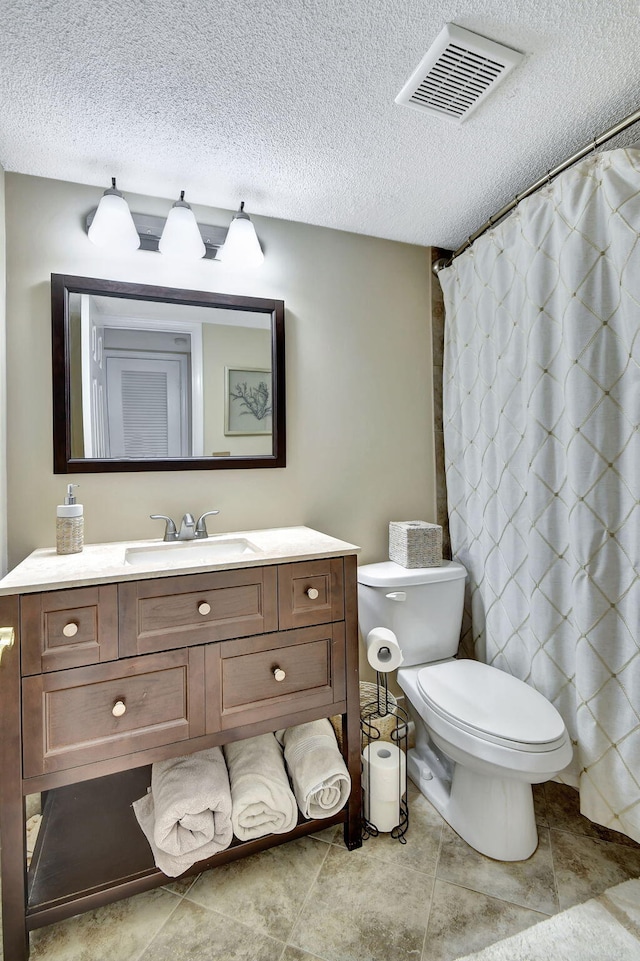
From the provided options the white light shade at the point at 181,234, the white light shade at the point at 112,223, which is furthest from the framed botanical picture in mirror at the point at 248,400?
the white light shade at the point at 112,223

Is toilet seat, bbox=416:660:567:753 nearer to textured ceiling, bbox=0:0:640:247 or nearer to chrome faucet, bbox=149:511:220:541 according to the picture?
chrome faucet, bbox=149:511:220:541

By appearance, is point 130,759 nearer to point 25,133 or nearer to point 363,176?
point 25,133

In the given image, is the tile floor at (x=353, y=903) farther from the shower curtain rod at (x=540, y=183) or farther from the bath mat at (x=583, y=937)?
the shower curtain rod at (x=540, y=183)

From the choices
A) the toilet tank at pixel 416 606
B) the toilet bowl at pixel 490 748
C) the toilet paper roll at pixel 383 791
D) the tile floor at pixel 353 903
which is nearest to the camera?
the tile floor at pixel 353 903

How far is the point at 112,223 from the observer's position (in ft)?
5.16

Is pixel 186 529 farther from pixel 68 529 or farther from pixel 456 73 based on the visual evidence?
pixel 456 73

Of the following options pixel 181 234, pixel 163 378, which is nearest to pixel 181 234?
pixel 181 234

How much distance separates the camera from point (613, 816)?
1382 mm

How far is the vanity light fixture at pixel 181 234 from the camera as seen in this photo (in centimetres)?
165

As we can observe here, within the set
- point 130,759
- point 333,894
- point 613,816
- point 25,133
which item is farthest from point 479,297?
point 333,894

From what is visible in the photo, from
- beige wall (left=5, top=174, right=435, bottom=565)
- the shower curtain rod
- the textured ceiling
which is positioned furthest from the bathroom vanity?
the shower curtain rod

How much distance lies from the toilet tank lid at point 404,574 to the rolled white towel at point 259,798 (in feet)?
2.31

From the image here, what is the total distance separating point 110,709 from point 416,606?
1.12m

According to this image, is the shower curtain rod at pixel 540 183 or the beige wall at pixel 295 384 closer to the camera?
the shower curtain rod at pixel 540 183
